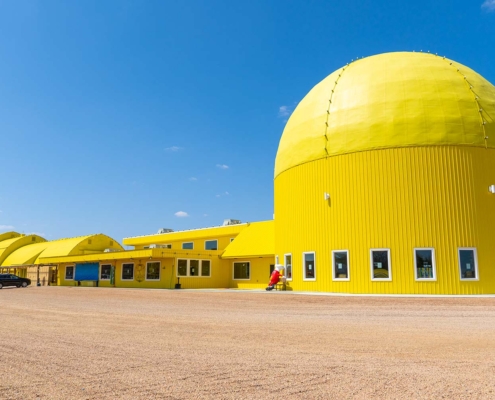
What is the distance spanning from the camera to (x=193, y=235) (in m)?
41.5

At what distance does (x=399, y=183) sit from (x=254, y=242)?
Result: 14.3 meters

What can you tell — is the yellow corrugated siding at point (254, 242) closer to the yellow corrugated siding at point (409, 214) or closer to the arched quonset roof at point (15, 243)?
the yellow corrugated siding at point (409, 214)

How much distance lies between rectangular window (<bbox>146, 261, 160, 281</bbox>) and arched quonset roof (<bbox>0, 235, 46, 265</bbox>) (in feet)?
119

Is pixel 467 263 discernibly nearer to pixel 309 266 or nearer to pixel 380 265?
pixel 380 265

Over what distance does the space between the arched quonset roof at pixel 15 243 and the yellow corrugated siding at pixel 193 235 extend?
25.4 m

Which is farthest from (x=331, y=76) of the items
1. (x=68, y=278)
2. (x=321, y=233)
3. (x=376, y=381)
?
(x=68, y=278)

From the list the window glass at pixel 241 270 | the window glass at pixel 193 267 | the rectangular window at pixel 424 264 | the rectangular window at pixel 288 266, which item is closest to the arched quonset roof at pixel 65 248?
the window glass at pixel 193 267

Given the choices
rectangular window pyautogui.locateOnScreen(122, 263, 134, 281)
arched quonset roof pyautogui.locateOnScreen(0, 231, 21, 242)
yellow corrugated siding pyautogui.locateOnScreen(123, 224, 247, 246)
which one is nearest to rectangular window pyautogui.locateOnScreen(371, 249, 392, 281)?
yellow corrugated siding pyautogui.locateOnScreen(123, 224, 247, 246)

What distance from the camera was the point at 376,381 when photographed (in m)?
5.81

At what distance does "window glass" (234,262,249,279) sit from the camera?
115 feet

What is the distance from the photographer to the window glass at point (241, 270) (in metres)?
34.9

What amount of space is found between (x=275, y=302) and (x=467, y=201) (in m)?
10.9

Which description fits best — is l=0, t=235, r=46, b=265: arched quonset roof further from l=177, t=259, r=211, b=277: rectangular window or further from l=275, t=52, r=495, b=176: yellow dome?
l=275, t=52, r=495, b=176: yellow dome

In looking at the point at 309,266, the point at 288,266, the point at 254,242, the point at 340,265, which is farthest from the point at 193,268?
the point at 340,265
